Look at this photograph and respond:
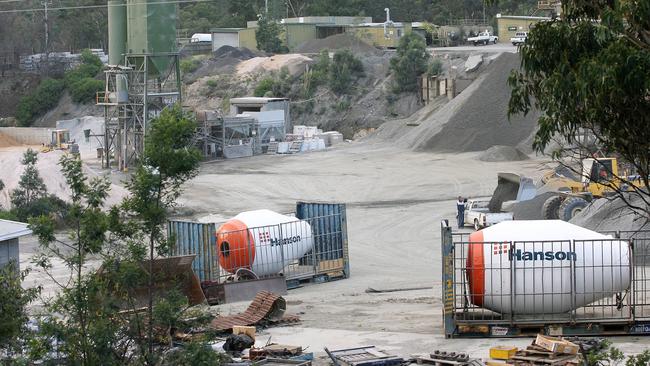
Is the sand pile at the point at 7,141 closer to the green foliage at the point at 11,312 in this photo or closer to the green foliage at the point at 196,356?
the green foliage at the point at 11,312

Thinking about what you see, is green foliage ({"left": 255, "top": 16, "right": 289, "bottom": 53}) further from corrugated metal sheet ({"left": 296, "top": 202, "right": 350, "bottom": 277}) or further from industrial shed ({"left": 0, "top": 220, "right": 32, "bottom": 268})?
industrial shed ({"left": 0, "top": 220, "right": 32, "bottom": 268})

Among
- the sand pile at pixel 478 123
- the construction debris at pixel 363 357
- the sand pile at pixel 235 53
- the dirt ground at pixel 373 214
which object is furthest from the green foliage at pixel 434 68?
the construction debris at pixel 363 357

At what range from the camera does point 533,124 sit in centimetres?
5956

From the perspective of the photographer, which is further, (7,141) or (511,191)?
(7,141)

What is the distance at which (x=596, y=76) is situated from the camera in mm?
16062

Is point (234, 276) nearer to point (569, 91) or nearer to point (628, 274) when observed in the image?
point (628, 274)

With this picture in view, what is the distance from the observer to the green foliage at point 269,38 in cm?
10012

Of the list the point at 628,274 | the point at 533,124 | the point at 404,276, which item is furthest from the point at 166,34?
the point at 628,274

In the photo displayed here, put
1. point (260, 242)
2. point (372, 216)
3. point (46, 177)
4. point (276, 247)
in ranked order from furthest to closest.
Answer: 1. point (46, 177)
2. point (372, 216)
3. point (276, 247)
4. point (260, 242)

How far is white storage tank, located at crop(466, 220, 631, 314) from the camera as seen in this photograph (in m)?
20.8

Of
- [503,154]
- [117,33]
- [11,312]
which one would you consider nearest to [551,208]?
[503,154]

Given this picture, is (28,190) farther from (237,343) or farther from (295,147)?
(237,343)

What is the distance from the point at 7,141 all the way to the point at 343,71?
21077 mm

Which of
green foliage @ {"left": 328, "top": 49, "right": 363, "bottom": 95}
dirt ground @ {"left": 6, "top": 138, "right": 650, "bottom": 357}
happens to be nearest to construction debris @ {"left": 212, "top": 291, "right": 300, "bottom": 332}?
dirt ground @ {"left": 6, "top": 138, "right": 650, "bottom": 357}
